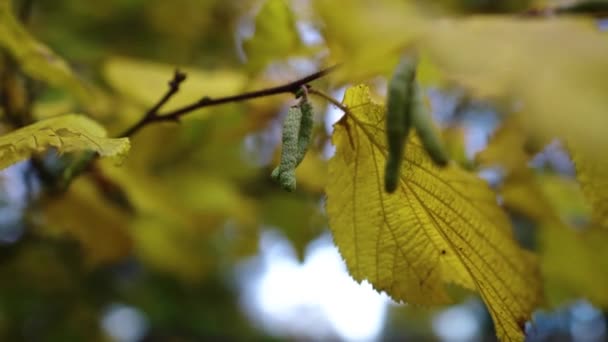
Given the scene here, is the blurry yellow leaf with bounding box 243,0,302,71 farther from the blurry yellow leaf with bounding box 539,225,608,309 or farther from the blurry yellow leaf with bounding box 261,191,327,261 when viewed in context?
the blurry yellow leaf with bounding box 539,225,608,309

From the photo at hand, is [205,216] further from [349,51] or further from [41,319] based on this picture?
[41,319]

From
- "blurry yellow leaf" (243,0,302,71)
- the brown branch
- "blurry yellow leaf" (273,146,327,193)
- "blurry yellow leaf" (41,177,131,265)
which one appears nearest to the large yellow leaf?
the brown branch

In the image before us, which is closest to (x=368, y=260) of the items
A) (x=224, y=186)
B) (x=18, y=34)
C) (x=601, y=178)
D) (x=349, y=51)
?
(x=601, y=178)

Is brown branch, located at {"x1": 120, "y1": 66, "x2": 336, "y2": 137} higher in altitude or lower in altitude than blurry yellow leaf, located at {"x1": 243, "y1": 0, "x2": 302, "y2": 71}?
lower

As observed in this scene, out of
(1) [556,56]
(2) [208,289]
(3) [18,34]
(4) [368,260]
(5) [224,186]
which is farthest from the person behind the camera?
(2) [208,289]

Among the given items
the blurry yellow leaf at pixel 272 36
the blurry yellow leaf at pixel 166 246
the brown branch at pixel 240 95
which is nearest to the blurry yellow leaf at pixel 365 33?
the blurry yellow leaf at pixel 272 36

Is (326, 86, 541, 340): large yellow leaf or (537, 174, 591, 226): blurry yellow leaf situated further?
(537, 174, 591, 226): blurry yellow leaf

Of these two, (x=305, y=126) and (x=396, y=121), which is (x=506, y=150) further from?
(x=396, y=121)
